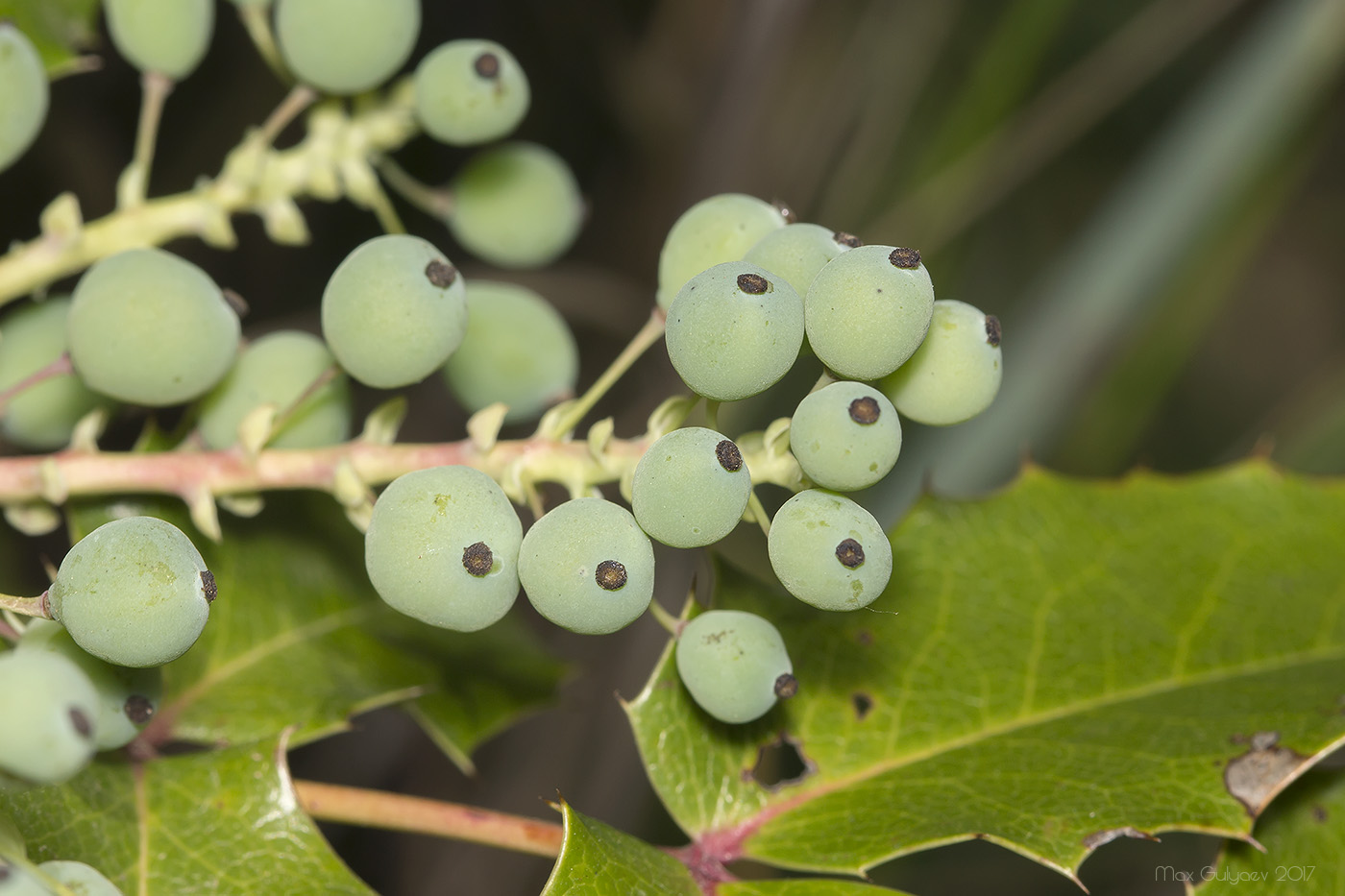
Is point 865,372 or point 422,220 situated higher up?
point 865,372

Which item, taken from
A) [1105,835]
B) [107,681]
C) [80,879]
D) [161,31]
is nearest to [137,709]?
[107,681]

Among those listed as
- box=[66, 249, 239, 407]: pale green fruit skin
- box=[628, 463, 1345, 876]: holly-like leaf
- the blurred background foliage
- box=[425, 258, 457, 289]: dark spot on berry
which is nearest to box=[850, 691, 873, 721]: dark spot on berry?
box=[628, 463, 1345, 876]: holly-like leaf

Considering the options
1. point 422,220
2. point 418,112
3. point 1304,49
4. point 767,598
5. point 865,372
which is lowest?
point 422,220

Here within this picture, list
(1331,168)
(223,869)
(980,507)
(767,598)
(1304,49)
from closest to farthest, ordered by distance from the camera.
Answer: (223,869)
(767,598)
(980,507)
(1304,49)
(1331,168)

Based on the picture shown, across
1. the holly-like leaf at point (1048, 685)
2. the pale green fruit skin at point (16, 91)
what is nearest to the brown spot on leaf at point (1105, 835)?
the holly-like leaf at point (1048, 685)

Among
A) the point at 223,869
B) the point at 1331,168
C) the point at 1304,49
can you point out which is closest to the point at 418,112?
the point at 223,869

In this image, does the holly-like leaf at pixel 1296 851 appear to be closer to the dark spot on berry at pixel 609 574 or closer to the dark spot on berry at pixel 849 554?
the dark spot on berry at pixel 849 554

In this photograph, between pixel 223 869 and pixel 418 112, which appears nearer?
pixel 223 869

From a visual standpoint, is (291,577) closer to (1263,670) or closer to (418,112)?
(418,112)
